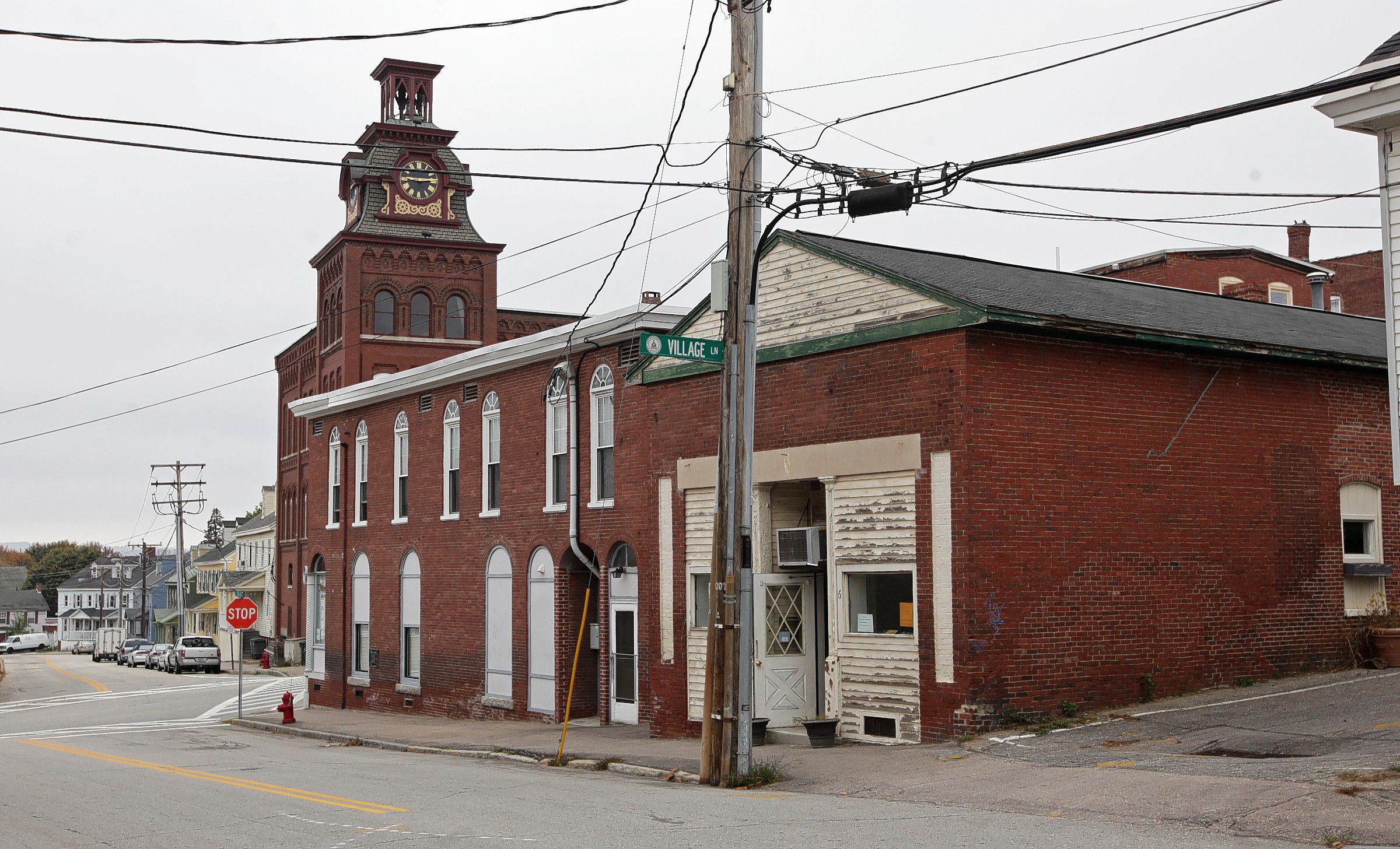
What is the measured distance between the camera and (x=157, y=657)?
2857 inches

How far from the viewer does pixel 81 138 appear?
14.7 meters

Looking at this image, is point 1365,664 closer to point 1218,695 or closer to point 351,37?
point 1218,695

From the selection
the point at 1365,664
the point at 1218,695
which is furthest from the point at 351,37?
the point at 1365,664

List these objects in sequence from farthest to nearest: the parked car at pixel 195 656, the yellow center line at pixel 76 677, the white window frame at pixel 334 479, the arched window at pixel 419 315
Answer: the parked car at pixel 195 656 → the arched window at pixel 419 315 → the yellow center line at pixel 76 677 → the white window frame at pixel 334 479

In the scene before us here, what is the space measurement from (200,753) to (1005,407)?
1505 centimetres

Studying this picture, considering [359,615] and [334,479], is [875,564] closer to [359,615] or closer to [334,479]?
[359,615]

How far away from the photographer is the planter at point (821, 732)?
16.7 m

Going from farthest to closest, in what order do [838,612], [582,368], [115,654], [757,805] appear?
[115,654]
[582,368]
[838,612]
[757,805]

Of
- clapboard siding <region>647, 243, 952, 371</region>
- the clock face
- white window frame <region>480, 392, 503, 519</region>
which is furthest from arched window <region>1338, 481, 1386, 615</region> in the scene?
the clock face

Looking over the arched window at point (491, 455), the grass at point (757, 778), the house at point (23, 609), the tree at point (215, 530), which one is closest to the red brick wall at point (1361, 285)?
the arched window at point (491, 455)

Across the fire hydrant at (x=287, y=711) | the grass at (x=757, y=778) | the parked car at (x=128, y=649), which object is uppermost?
the grass at (x=757, y=778)

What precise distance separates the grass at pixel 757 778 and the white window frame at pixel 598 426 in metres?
9.90

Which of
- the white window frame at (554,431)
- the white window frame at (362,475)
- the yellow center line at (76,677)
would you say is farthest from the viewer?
the yellow center line at (76,677)

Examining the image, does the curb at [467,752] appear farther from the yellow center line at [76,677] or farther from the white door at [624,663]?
the yellow center line at [76,677]
